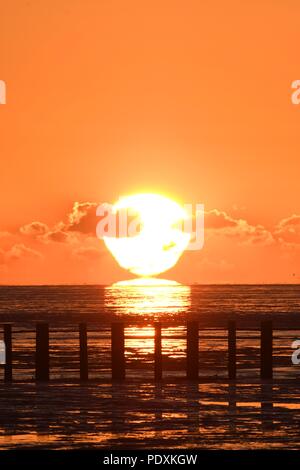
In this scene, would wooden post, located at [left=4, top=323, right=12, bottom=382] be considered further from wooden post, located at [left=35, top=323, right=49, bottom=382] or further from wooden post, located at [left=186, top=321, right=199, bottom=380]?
wooden post, located at [left=186, top=321, right=199, bottom=380]

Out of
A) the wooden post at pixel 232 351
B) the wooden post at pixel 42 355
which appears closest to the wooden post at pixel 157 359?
the wooden post at pixel 232 351

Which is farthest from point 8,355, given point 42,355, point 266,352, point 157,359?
point 266,352

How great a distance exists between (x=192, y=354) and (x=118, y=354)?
6.33 feet

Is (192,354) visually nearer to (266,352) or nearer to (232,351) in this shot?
(232,351)

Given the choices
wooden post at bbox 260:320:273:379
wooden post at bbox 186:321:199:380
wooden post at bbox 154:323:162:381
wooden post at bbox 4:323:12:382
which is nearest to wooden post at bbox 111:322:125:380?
wooden post at bbox 154:323:162:381

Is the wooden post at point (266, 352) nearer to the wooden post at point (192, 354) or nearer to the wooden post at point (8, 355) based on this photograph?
the wooden post at point (192, 354)

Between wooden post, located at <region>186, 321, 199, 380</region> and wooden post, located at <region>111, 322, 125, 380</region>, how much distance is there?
1.70 m

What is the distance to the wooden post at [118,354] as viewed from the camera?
29.1m

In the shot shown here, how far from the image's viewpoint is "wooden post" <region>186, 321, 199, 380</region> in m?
29.0

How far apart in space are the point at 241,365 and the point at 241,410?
20403 mm
